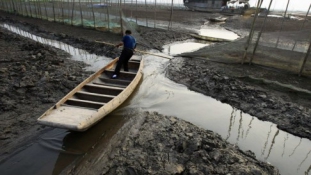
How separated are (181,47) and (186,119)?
30.6 ft

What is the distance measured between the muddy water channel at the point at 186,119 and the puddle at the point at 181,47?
537 centimetres

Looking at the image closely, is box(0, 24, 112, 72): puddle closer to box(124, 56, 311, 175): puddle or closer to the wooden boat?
the wooden boat

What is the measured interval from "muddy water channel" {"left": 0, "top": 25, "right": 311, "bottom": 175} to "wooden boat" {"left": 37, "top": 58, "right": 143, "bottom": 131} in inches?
19.6

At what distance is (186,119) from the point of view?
6.07 m

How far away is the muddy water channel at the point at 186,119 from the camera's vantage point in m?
4.30

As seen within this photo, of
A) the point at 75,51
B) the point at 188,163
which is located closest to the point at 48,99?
the point at 188,163

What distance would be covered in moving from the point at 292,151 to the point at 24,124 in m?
6.52

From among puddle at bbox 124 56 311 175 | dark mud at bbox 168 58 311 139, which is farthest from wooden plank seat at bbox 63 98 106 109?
dark mud at bbox 168 58 311 139

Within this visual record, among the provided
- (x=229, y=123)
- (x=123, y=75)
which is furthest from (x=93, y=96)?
(x=229, y=123)

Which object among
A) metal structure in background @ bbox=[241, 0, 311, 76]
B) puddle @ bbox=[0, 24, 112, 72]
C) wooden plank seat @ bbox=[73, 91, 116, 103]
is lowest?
puddle @ bbox=[0, 24, 112, 72]

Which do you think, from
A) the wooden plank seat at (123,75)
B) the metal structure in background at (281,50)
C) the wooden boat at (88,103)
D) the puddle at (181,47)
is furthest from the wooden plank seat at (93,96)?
the puddle at (181,47)

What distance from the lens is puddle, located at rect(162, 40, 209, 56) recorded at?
13170mm

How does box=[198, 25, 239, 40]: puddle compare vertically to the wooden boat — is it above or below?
below

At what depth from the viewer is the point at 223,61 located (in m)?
10.4
